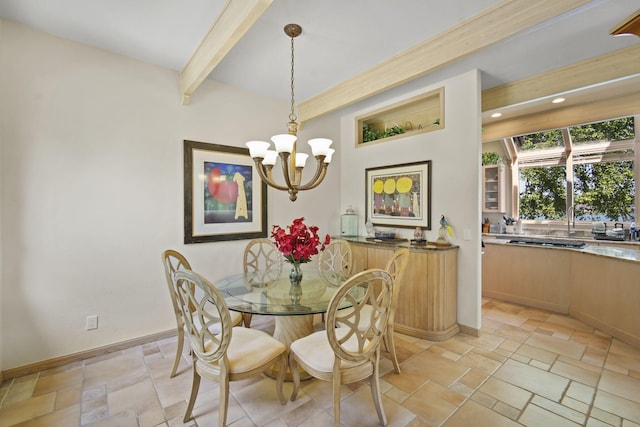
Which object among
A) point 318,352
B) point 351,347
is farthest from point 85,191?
point 351,347

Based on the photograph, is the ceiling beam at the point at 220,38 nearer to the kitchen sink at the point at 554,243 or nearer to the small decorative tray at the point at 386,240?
the small decorative tray at the point at 386,240

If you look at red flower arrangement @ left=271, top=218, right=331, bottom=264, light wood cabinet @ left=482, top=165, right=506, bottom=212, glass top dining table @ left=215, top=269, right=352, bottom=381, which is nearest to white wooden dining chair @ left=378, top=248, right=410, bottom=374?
glass top dining table @ left=215, top=269, right=352, bottom=381

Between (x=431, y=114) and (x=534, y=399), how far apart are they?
3199mm

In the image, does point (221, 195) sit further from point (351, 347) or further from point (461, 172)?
point (461, 172)

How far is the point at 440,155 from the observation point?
10.7 ft

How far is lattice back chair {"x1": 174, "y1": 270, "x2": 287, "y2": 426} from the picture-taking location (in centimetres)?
155

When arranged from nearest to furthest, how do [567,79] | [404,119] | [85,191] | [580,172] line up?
[85,191] → [567,79] → [404,119] → [580,172]

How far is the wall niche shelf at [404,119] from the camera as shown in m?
3.45

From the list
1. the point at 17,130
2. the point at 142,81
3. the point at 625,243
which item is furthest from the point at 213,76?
the point at 625,243

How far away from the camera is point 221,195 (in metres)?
3.26

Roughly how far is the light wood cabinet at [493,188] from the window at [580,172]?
36cm

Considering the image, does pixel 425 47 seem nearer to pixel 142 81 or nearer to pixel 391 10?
pixel 391 10

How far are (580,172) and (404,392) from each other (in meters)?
4.79

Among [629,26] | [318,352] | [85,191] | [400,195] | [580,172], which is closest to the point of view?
[629,26]
